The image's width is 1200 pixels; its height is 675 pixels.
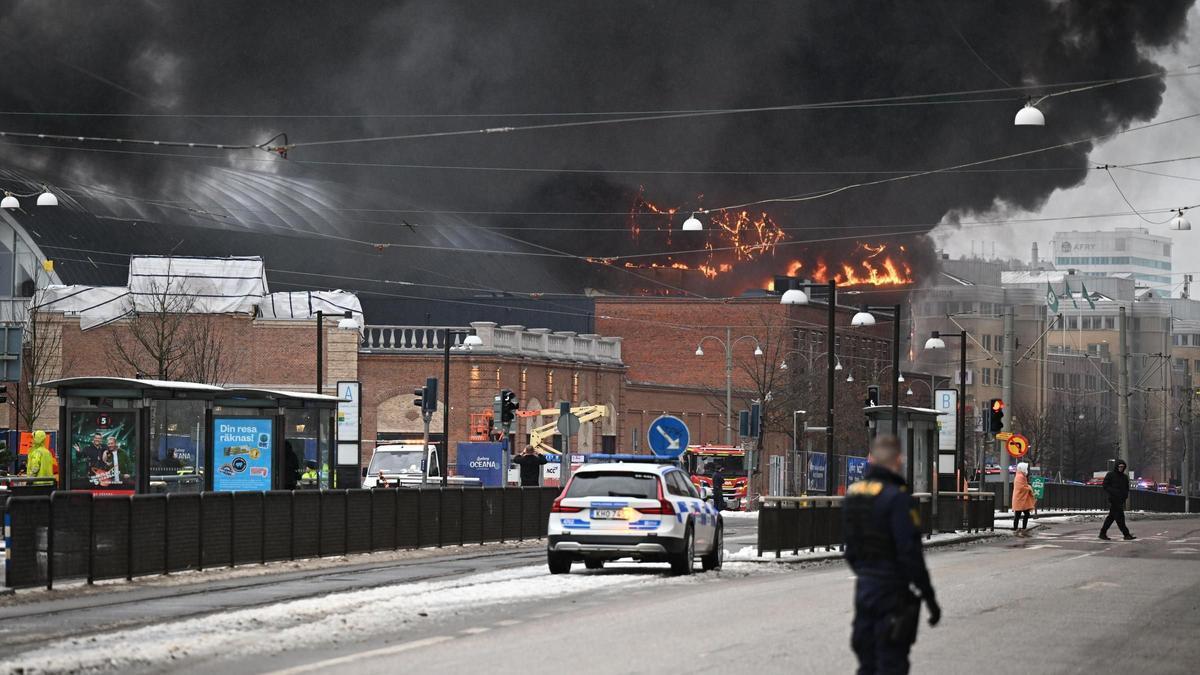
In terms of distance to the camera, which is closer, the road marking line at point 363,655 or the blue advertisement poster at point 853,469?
the road marking line at point 363,655

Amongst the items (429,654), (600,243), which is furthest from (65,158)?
(429,654)

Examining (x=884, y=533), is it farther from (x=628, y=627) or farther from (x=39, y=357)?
(x=39, y=357)

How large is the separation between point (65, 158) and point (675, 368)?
36523 millimetres

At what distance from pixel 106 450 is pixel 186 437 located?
2220 millimetres

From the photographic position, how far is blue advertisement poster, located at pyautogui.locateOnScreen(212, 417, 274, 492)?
30922 mm

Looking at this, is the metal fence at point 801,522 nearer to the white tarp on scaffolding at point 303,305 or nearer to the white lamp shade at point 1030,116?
the white lamp shade at point 1030,116

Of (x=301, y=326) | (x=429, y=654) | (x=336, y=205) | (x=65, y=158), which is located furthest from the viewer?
(x=336, y=205)

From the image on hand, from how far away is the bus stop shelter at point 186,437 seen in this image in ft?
91.7

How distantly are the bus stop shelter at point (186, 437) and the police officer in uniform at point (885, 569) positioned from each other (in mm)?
18511

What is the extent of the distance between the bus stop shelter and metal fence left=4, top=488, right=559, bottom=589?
241 centimetres

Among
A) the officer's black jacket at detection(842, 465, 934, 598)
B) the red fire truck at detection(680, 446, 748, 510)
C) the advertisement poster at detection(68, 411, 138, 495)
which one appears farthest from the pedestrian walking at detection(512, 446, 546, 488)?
the officer's black jacket at detection(842, 465, 934, 598)

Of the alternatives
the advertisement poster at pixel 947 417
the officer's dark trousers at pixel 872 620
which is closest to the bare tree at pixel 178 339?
the advertisement poster at pixel 947 417

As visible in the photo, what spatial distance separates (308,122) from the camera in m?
115

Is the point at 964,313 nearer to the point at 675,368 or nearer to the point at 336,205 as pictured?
the point at 675,368
